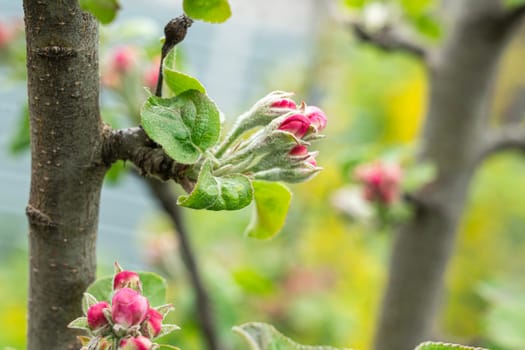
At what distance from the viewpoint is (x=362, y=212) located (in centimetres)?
90

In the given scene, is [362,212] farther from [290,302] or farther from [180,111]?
[290,302]

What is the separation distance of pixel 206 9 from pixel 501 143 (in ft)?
2.21

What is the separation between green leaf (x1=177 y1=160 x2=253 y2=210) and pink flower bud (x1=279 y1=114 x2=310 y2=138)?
0.11ft

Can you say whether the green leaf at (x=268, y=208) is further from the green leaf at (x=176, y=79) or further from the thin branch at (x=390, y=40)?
the thin branch at (x=390, y=40)

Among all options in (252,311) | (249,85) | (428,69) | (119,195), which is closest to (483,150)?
(428,69)

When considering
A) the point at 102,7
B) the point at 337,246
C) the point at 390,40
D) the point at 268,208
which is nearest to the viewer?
the point at 102,7

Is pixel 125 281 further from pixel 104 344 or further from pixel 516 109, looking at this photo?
pixel 516 109

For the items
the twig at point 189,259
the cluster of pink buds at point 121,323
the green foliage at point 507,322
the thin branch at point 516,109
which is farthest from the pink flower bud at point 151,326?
the thin branch at point 516,109

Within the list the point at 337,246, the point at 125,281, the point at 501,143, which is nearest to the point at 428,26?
the point at 501,143

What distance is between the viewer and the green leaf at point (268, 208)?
16.0 inches

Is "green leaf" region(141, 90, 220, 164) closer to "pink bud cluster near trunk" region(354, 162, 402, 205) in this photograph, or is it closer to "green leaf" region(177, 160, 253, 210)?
"green leaf" region(177, 160, 253, 210)

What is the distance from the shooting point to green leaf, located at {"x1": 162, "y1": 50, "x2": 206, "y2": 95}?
1.13 ft

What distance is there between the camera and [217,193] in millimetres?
327

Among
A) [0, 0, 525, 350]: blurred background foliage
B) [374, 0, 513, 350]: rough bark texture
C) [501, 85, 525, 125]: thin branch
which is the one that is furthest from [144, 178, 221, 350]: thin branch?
[501, 85, 525, 125]: thin branch
